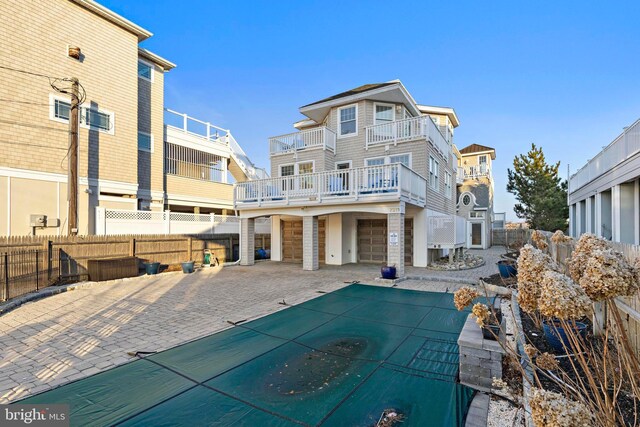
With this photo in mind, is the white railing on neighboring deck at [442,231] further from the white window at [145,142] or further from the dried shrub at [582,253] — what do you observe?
the white window at [145,142]

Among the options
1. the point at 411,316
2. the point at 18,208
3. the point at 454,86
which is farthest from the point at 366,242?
the point at 18,208

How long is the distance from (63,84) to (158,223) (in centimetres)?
732

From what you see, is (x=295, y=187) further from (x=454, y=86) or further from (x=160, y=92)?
(x=160, y=92)

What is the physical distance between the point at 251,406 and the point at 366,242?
39.6ft

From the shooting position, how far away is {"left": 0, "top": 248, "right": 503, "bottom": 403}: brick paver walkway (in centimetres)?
406

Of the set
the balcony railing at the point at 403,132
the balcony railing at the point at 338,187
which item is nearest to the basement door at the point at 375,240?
the balcony railing at the point at 338,187

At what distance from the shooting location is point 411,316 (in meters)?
6.15

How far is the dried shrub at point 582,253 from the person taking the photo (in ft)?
8.16

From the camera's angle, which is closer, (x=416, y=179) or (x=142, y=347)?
(x=142, y=347)

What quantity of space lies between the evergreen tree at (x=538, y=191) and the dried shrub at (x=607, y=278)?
86.5 ft

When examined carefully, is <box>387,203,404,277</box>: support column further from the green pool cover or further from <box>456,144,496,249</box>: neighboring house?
<box>456,144,496,249</box>: neighboring house

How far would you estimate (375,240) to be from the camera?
14.5 meters

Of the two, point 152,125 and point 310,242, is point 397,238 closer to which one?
point 310,242

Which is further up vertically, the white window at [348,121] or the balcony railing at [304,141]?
the white window at [348,121]
